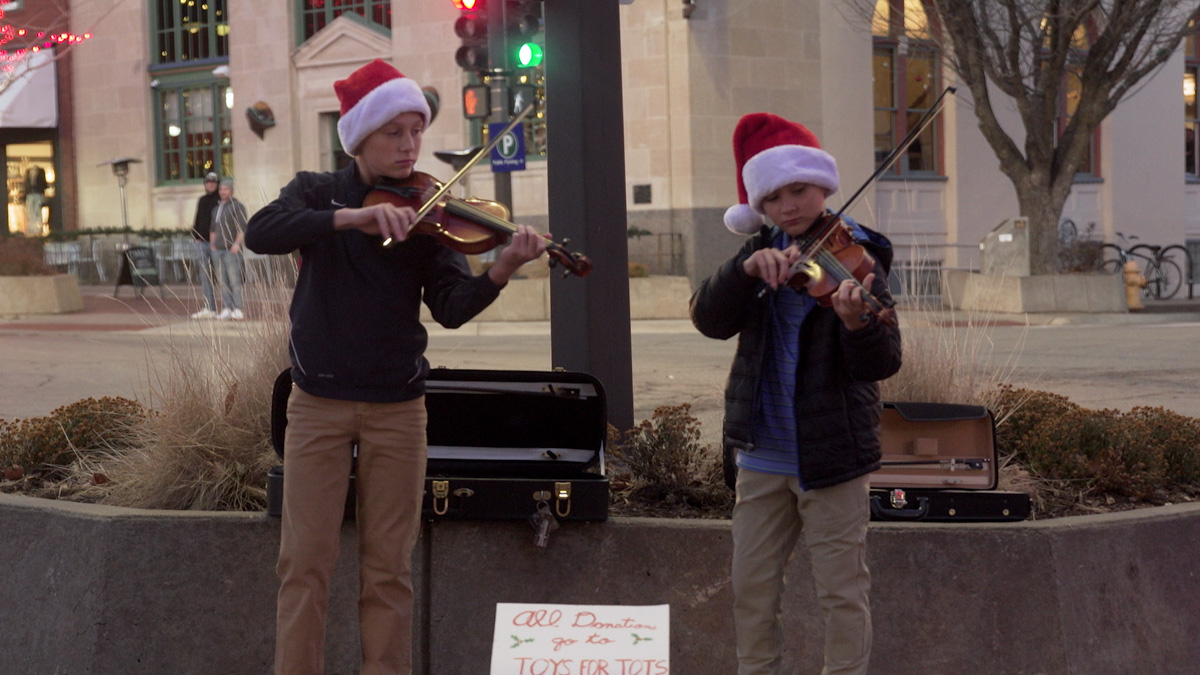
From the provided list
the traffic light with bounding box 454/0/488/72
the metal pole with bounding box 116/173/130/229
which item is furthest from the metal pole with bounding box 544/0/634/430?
the metal pole with bounding box 116/173/130/229

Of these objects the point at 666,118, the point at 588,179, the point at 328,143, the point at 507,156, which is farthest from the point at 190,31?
the point at 588,179

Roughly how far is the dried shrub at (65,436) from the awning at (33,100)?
22.6 meters

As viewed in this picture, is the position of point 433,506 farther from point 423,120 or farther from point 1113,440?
point 1113,440

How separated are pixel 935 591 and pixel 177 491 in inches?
104

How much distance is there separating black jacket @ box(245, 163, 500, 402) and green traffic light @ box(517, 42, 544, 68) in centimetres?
626

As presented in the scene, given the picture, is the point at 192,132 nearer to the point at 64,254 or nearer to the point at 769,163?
the point at 64,254

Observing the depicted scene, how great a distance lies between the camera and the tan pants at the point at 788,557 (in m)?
3.29

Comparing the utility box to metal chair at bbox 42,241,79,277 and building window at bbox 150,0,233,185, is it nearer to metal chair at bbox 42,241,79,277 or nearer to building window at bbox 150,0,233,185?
building window at bbox 150,0,233,185

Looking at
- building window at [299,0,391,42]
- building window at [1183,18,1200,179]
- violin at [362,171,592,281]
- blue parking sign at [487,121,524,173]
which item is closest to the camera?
violin at [362,171,592,281]

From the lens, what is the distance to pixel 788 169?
3.32 meters

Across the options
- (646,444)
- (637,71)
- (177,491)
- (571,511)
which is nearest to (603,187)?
(646,444)

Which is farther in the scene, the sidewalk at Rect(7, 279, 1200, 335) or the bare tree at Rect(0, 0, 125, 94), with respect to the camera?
the bare tree at Rect(0, 0, 125, 94)

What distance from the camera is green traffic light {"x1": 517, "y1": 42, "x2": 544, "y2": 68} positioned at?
9734 millimetres

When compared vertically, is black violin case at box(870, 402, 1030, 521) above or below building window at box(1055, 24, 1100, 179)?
below
